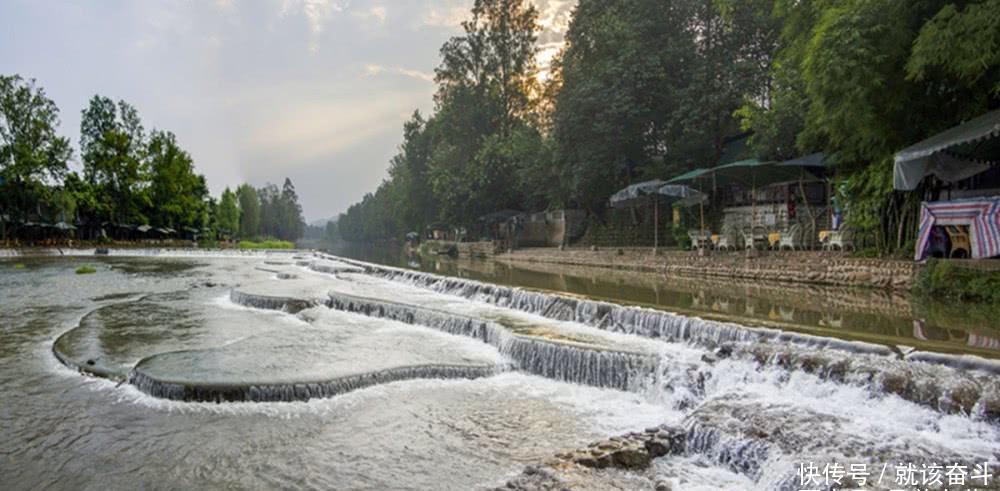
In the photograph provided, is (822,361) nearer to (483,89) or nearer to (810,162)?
(810,162)

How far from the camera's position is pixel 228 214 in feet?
215

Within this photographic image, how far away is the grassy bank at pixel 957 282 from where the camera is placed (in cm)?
866

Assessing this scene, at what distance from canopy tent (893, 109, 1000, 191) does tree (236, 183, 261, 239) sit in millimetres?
76449

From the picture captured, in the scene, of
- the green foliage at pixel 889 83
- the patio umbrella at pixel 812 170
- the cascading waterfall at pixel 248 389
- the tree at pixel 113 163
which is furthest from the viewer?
the tree at pixel 113 163

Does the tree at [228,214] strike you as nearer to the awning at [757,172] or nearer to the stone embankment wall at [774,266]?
the stone embankment wall at [774,266]

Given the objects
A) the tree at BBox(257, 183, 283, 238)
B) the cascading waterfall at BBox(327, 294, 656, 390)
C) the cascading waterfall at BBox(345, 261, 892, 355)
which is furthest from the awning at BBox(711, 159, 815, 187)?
the tree at BBox(257, 183, 283, 238)

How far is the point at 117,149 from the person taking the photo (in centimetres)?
4231

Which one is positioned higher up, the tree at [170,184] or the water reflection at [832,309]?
the tree at [170,184]

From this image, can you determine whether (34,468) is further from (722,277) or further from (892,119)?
(722,277)

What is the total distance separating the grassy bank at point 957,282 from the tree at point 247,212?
76.6 meters

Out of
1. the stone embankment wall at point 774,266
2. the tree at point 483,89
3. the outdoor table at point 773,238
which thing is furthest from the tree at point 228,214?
the outdoor table at point 773,238

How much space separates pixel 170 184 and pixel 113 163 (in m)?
5.53

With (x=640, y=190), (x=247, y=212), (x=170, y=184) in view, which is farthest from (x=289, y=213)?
(x=640, y=190)

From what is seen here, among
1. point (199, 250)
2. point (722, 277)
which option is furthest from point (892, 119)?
point (199, 250)
